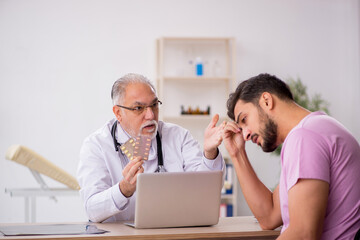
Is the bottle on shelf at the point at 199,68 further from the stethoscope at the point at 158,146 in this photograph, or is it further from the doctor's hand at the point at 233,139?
the doctor's hand at the point at 233,139

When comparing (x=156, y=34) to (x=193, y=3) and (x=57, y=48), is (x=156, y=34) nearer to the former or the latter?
(x=193, y=3)

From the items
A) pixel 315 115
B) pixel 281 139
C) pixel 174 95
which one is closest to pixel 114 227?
pixel 281 139

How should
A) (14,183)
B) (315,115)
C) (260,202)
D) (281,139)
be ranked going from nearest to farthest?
1. (315,115)
2. (281,139)
3. (260,202)
4. (14,183)

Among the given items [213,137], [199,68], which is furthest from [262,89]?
[199,68]

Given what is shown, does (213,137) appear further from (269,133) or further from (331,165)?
(331,165)

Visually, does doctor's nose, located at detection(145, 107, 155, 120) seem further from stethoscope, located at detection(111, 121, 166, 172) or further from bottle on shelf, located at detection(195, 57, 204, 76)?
bottle on shelf, located at detection(195, 57, 204, 76)

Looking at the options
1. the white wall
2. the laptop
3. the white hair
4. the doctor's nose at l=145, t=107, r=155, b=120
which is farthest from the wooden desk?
the white wall

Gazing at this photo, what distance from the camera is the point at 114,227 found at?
2.11 meters

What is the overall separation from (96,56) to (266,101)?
3813mm

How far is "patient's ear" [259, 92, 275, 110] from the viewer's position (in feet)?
6.12

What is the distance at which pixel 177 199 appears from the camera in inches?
79.4

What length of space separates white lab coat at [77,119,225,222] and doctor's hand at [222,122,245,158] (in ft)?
0.85

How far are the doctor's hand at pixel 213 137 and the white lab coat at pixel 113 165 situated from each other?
0.14 feet

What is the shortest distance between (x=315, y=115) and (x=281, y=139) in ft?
0.64
